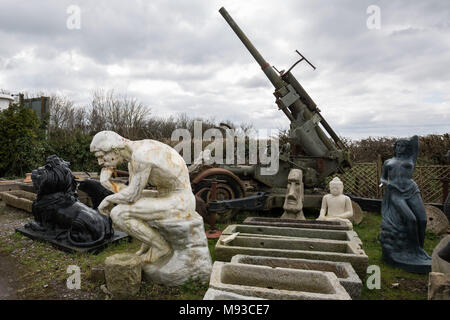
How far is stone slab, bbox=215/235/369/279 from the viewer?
3439 mm

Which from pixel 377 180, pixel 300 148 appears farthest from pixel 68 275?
pixel 377 180

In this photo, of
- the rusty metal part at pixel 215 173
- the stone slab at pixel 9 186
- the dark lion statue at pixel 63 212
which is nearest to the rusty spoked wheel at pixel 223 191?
the rusty metal part at pixel 215 173

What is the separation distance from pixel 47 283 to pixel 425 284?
4444 mm

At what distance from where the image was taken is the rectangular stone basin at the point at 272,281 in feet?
7.80

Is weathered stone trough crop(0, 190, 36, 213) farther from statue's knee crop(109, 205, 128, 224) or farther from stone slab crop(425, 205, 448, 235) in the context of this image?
stone slab crop(425, 205, 448, 235)

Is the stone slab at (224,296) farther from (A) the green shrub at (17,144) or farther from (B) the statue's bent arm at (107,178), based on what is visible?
(A) the green shrub at (17,144)

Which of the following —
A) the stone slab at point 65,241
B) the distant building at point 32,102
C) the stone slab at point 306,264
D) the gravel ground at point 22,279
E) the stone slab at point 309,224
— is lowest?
the gravel ground at point 22,279

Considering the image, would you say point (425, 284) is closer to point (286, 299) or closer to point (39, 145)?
point (286, 299)

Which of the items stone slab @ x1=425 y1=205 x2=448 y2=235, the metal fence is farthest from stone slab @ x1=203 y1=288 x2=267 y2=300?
the metal fence

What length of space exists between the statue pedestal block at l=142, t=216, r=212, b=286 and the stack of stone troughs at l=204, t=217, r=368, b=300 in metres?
0.37

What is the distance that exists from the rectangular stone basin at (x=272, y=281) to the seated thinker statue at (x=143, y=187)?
2.62 ft

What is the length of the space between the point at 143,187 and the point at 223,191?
3.61 meters

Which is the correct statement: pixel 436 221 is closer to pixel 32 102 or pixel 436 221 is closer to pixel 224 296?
pixel 224 296
